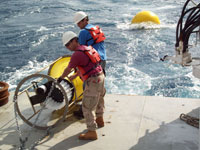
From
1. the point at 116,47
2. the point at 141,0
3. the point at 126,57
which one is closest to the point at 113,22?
the point at 116,47

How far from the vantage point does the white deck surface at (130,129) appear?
4348 millimetres

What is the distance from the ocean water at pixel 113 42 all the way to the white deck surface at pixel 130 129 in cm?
194

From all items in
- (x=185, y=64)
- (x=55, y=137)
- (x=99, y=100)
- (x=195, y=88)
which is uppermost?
(x=185, y=64)

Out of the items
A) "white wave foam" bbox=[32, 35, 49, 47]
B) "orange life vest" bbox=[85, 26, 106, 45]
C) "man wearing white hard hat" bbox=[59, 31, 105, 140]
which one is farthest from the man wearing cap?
"white wave foam" bbox=[32, 35, 49, 47]

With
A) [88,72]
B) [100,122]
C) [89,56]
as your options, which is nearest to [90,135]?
[100,122]

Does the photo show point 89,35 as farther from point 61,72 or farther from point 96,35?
point 61,72

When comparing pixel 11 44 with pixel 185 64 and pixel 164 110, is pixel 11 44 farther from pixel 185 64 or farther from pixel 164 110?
pixel 185 64

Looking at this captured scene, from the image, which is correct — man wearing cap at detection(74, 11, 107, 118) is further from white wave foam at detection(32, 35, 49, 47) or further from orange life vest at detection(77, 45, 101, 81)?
white wave foam at detection(32, 35, 49, 47)

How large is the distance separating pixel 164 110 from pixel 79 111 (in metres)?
→ 1.56

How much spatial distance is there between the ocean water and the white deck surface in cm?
194

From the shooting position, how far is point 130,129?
15.6ft

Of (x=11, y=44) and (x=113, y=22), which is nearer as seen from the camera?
(x=11, y=44)

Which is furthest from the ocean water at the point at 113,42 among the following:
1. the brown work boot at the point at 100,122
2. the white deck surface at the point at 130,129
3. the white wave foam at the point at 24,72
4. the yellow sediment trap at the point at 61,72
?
the brown work boot at the point at 100,122

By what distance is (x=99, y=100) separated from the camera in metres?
4.83
